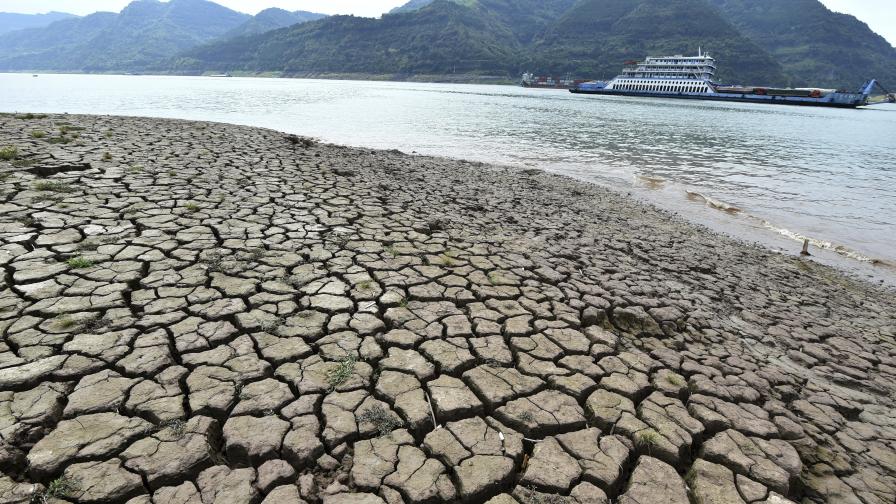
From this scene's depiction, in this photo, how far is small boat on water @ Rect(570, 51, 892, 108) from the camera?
250 ft

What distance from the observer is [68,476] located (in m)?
2.13

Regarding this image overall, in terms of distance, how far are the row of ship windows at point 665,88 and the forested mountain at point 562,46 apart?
1318 inches

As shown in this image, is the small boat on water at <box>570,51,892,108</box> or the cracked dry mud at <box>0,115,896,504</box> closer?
the cracked dry mud at <box>0,115,896,504</box>

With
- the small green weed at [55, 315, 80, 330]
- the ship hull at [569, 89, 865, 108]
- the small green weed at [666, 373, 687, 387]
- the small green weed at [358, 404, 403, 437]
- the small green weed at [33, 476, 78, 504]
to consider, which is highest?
the ship hull at [569, 89, 865, 108]

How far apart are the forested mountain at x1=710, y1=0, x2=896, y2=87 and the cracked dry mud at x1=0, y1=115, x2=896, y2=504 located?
15258 cm

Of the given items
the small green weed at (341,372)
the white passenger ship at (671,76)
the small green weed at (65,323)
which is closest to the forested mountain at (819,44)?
the white passenger ship at (671,76)

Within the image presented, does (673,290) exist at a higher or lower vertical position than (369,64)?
lower

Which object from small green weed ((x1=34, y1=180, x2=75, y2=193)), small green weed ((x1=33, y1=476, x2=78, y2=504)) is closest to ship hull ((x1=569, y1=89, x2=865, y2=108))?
small green weed ((x1=34, y1=180, x2=75, y2=193))

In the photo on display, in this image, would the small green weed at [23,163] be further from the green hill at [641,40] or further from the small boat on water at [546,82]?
the green hill at [641,40]

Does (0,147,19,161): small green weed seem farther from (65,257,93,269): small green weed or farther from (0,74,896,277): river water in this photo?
(0,74,896,277): river water

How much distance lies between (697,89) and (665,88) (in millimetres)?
5660

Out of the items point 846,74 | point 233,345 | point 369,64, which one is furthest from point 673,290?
point 846,74

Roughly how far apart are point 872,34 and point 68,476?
263m

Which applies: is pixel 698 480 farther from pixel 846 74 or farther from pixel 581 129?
pixel 846 74
